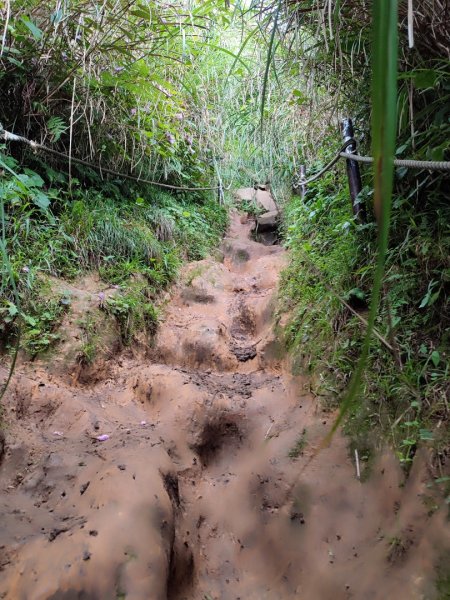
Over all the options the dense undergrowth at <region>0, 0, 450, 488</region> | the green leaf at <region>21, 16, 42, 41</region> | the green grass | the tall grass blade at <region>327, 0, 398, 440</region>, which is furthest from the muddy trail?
the green leaf at <region>21, 16, 42, 41</region>

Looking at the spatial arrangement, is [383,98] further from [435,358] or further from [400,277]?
[400,277]

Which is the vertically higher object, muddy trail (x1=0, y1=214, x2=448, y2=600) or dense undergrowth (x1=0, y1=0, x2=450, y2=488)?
dense undergrowth (x1=0, y1=0, x2=450, y2=488)

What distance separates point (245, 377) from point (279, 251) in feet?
9.53

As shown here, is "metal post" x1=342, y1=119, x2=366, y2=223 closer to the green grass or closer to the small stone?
the green grass

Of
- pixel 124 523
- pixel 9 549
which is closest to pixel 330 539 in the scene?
pixel 124 523

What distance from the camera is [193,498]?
2115 millimetres

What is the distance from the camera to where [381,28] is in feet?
1.01

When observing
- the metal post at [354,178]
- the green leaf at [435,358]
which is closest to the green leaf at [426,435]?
the green leaf at [435,358]

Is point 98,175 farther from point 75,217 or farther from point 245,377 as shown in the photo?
point 245,377

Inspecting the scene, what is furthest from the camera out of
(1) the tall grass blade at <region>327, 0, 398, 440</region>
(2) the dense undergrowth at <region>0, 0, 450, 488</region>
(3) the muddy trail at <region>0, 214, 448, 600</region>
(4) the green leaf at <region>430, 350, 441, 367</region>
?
(2) the dense undergrowth at <region>0, 0, 450, 488</region>

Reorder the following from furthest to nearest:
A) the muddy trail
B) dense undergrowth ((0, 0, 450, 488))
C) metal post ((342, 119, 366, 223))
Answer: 1. metal post ((342, 119, 366, 223))
2. dense undergrowth ((0, 0, 450, 488))
3. the muddy trail

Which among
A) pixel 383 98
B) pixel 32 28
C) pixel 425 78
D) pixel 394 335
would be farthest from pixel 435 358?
pixel 32 28

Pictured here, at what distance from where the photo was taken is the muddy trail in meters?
1.46

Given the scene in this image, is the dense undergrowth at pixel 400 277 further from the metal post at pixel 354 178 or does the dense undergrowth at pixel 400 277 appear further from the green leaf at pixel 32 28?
the green leaf at pixel 32 28
